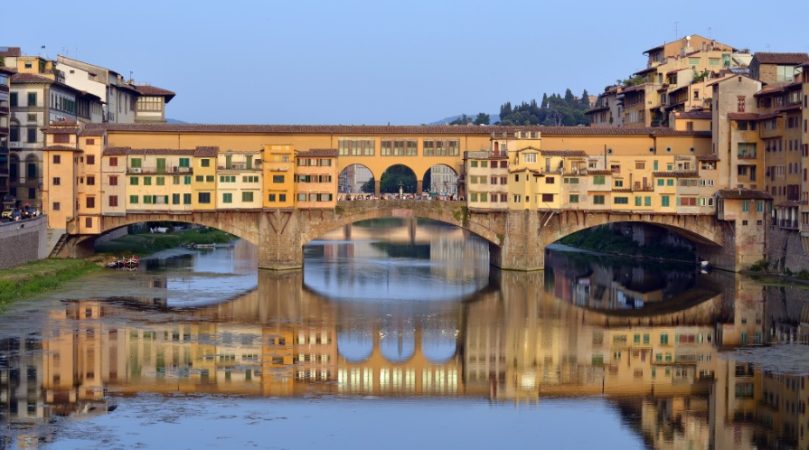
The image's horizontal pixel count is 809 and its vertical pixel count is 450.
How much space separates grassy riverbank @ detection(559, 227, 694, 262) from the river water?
920cm

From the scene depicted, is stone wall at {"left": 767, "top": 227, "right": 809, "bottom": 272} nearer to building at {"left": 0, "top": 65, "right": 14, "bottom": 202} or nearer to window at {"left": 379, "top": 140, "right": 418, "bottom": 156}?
window at {"left": 379, "top": 140, "right": 418, "bottom": 156}

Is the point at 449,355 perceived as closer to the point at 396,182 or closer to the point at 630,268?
the point at 630,268

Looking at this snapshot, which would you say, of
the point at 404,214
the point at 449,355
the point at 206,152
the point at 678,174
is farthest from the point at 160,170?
the point at 449,355

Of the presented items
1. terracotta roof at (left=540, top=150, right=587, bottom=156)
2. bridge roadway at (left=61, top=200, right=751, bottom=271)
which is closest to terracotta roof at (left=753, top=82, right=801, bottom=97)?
bridge roadway at (left=61, top=200, right=751, bottom=271)

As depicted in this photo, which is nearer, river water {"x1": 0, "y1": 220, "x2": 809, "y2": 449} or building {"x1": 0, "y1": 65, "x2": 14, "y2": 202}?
river water {"x1": 0, "y1": 220, "x2": 809, "y2": 449}

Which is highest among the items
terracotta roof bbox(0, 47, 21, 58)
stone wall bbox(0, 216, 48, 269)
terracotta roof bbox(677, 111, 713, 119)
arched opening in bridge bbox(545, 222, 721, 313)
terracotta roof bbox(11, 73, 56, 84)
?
terracotta roof bbox(0, 47, 21, 58)

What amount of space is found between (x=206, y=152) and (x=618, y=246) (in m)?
27.9

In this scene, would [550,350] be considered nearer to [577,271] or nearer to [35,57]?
[577,271]

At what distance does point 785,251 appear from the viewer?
58.5 metres

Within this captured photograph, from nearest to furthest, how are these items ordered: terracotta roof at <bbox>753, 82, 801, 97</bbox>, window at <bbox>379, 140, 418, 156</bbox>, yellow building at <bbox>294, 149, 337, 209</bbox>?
terracotta roof at <bbox>753, 82, 801, 97</bbox>
yellow building at <bbox>294, 149, 337, 209</bbox>
window at <bbox>379, 140, 418, 156</bbox>

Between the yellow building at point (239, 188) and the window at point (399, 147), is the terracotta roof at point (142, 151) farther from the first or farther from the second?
the window at point (399, 147)

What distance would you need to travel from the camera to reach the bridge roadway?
202 feet

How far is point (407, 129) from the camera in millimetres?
64875

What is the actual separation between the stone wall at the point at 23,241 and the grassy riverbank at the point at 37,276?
386 millimetres
